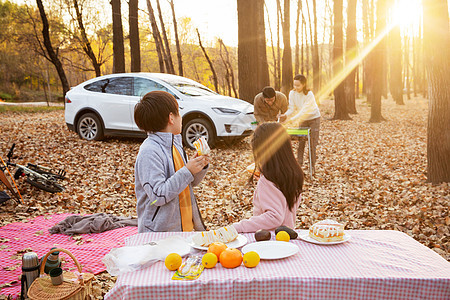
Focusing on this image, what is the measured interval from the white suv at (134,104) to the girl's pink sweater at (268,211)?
696 centimetres

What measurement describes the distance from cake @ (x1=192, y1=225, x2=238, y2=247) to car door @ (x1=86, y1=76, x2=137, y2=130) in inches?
348

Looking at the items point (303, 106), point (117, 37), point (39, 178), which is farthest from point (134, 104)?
point (117, 37)

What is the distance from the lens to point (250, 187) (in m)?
8.05

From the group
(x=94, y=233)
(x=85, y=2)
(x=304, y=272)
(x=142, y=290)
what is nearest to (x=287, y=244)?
(x=304, y=272)

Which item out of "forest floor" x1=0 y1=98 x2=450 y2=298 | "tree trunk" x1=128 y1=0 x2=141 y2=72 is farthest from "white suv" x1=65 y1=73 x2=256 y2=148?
"tree trunk" x1=128 y1=0 x2=141 y2=72

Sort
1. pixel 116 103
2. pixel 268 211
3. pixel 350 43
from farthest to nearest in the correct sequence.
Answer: pixel 350 43, pixel 116 103, pixel 268 211

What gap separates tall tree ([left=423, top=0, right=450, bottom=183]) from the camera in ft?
22.6

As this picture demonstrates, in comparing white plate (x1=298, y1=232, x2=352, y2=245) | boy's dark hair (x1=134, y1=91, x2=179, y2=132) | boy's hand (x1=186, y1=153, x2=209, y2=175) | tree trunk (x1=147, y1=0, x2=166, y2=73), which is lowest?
→ white plate (x1=298, y1=232, x2=352, y2=245)

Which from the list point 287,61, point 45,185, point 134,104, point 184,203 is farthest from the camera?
point 287,61

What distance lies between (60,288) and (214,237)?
4.44ft

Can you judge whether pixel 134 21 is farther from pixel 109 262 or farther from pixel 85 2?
pixel 85 2

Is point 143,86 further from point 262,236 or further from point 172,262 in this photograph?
point 172,262

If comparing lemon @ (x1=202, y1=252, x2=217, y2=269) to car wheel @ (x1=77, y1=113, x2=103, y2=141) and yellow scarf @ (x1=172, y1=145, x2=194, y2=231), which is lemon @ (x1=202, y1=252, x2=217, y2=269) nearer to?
yellow scarf @ (x1=172, y1=145, x2=194, y2=231)

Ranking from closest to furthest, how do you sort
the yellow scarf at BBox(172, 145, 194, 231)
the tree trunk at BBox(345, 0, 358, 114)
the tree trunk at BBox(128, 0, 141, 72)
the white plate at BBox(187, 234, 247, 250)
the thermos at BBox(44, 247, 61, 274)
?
the white plate at BBox(187, 234, 247, 250), the thermos at BBox(44, 247, 61, 274), the yellow scarf at BBox(172, 145, 194, 231), the tree trunk at BBox(128, 0, 141, 72), the tree trunk at BBox(345, 0, 358, 114)
